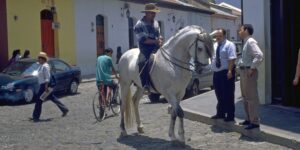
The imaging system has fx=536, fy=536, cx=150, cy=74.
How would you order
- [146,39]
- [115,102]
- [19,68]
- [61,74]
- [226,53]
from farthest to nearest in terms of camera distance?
[61,74] < [19,68] < [115,102] < [226,53] < [146,39]

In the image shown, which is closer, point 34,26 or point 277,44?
point 277,44

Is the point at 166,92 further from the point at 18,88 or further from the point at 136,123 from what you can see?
the point at 18,88

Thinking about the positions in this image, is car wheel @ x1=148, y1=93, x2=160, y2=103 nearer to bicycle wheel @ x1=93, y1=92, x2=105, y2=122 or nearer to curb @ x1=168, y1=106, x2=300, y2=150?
bicycle wheel @ x1=93, y1=92, x2=105, y2=122

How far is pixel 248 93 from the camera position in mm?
9703

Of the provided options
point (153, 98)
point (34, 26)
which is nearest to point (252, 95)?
point (153, 98)

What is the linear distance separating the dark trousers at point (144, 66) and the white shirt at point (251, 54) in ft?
5.78

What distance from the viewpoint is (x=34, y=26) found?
25344mm

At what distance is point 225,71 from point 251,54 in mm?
1032

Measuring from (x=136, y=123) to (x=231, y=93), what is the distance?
2.07 m

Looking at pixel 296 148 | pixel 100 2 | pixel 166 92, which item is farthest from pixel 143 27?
pixel 100 2

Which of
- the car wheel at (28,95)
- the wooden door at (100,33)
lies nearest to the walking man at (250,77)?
the car wheel at (28,95)

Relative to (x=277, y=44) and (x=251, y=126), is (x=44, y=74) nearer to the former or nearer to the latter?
(x=277, y=44)

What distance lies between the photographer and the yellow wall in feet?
78.5

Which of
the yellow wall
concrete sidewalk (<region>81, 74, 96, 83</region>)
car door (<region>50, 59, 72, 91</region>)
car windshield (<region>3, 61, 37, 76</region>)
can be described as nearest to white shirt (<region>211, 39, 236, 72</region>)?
car windshield (<region>3, 61, 37, 76</region>)
